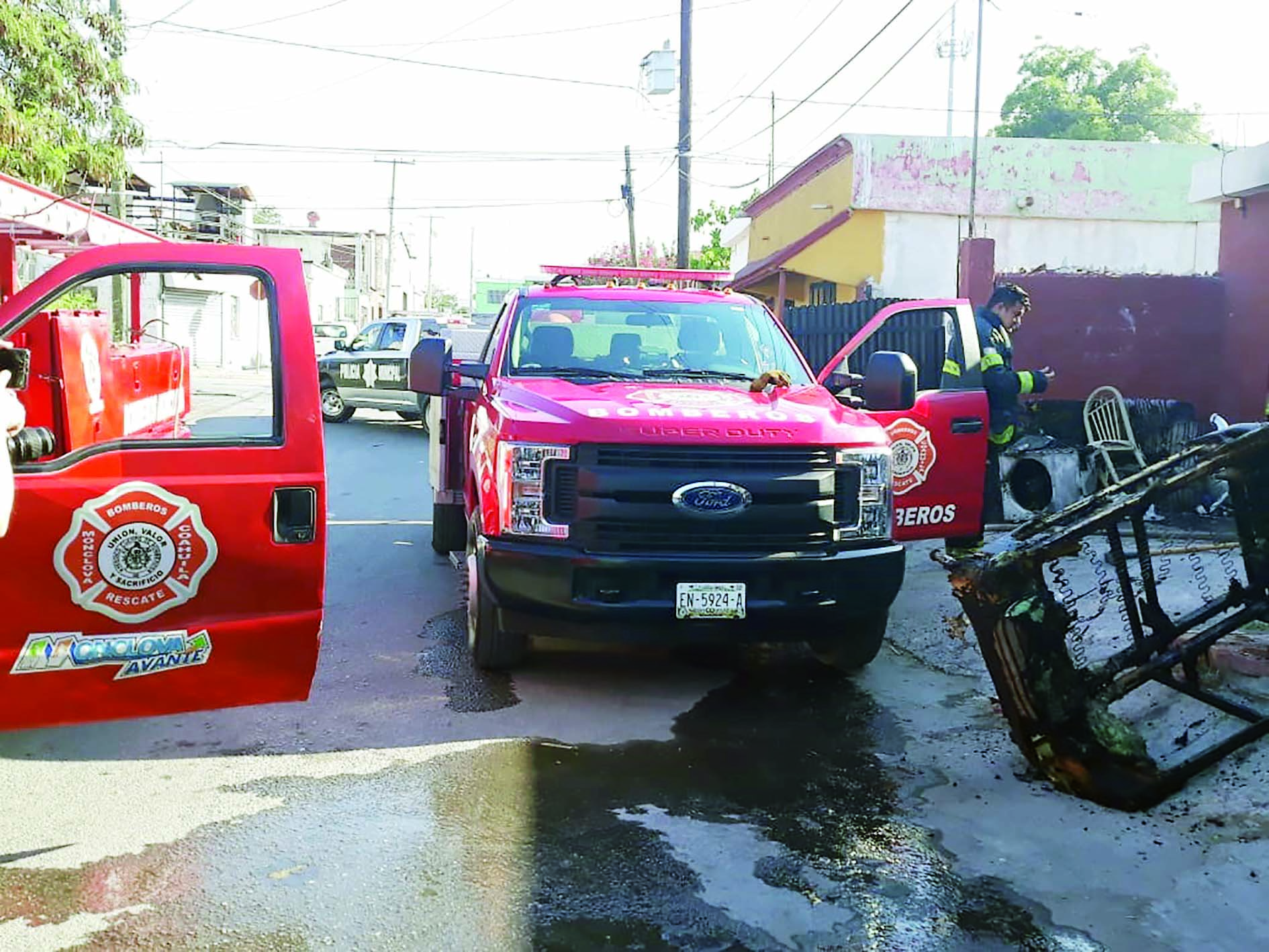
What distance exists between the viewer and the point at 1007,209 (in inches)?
820

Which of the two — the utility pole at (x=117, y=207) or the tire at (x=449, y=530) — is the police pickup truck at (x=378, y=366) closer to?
the utility pole at (x=117, y=207)

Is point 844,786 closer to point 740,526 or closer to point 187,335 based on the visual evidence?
point 740,526

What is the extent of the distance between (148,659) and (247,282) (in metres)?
1.45

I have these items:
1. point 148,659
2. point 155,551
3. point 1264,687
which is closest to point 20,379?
point 155,551

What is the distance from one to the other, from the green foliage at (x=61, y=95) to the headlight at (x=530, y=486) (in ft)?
34.0

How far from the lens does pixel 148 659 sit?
3758 millimetres

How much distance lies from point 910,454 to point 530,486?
9.67 ft

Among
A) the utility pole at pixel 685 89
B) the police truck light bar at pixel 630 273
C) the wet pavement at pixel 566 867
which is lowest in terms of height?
the wet pavement at pixel 566 867

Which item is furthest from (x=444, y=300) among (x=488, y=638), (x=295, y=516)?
(x=295, y=516)

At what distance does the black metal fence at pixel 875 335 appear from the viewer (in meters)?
10.1

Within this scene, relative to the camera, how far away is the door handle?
389cm

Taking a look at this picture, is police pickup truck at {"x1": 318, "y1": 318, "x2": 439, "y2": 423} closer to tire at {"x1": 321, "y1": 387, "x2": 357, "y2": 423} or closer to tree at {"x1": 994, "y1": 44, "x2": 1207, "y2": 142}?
tire at {"x1": 321, "y1": 387, "x2": 357, "y2": 423}

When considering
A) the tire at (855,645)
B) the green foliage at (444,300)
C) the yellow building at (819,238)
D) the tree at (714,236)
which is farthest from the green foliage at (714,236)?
the green foliage at (444,300)

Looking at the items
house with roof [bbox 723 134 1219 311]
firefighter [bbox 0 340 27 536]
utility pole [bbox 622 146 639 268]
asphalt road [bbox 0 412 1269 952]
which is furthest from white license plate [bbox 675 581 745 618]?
utility pole [bbox 622 146 639 268]
